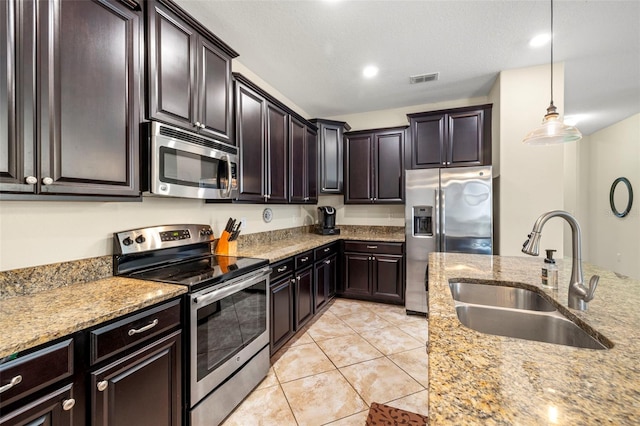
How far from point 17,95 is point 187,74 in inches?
36.9

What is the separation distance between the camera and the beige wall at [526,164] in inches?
113

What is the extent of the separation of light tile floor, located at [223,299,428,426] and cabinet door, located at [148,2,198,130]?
1944 mm

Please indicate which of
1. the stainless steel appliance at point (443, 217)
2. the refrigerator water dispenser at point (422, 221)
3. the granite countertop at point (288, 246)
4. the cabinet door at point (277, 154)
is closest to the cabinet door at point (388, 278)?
the stainless steel appliance at point (443, 217)

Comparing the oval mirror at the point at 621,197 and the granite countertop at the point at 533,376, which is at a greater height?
the oval mirror at the point at 621,197

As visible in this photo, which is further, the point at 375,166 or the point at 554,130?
the point at 375,166

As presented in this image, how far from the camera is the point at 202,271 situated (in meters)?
1.77

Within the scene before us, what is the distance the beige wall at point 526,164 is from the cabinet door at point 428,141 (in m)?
0.64

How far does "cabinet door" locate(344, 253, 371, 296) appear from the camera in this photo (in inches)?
146

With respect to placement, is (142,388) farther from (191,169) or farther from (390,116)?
(390,116)

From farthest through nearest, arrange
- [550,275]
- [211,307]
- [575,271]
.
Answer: [211,307] < [550,275] < [575,271]

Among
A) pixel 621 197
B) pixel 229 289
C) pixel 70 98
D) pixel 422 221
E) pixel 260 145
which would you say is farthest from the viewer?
pixel 621 197

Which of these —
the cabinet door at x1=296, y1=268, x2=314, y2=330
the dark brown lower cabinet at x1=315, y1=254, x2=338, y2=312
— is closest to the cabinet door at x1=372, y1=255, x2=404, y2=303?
the dark brown lower cabinet at x1=315, y1=254, x2=338, y2=312

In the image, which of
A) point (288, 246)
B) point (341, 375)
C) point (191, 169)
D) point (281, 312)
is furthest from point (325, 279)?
point (191, 169)

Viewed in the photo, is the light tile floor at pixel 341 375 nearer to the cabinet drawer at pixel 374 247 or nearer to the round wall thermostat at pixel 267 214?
the cabinet drawer at pixel 374 247
